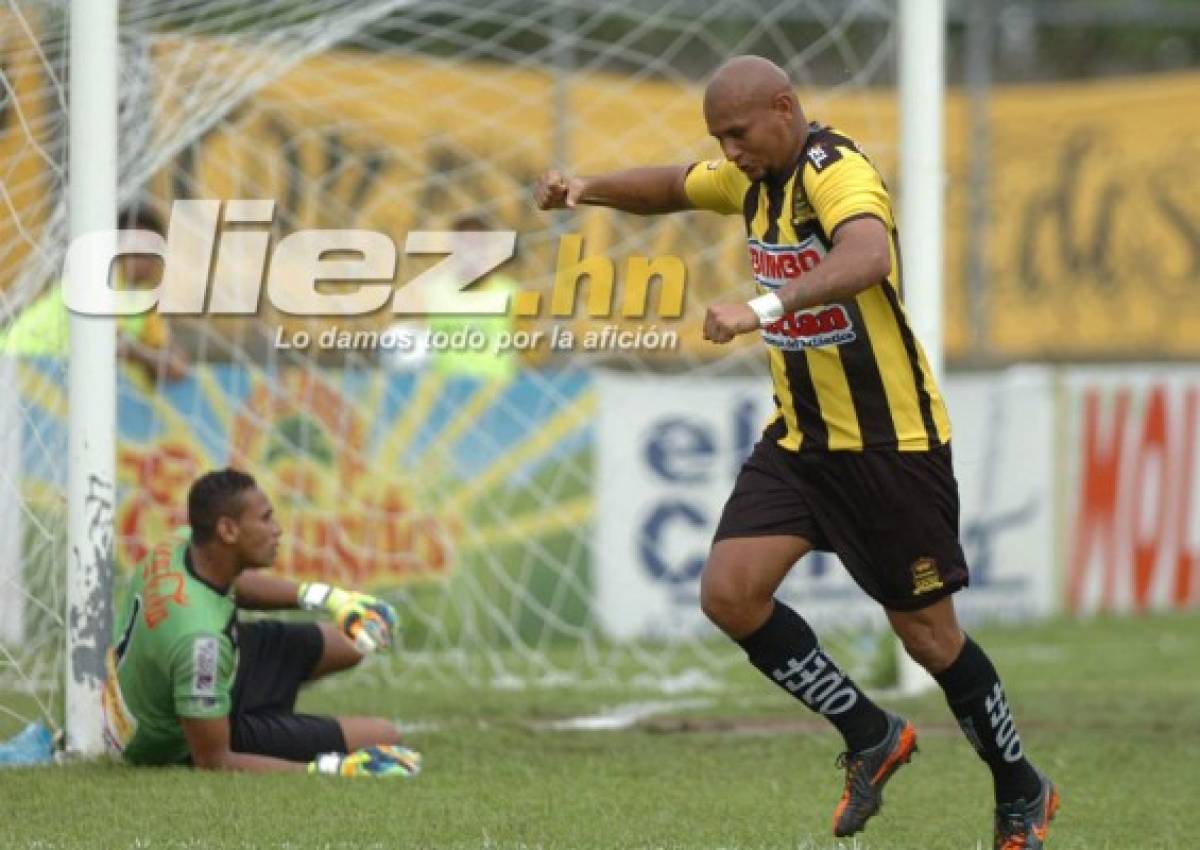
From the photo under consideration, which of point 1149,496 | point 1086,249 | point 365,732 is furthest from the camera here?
point 1086,249

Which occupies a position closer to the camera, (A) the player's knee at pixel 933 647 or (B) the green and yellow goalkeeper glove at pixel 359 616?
(A) the player's knee at pixel 933 647

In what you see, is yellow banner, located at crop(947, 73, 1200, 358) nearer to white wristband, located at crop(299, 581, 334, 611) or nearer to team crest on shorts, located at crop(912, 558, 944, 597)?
white wristband, located at crop(299, 581, 334, 611)

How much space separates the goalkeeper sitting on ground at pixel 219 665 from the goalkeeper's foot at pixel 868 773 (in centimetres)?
187

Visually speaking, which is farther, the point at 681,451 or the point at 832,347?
the point at 681,451

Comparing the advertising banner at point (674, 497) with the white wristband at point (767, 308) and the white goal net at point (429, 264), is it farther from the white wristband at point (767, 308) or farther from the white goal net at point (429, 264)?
the white wristband at point (767, 308)

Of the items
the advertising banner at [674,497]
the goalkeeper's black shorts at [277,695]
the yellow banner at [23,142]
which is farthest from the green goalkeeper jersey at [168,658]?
the advertising banner at [674,497]

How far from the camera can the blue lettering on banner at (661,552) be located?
1272 centimetres

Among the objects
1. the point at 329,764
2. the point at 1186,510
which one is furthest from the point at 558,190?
the point at 1186,510

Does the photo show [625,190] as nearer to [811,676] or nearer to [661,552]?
[811,676]

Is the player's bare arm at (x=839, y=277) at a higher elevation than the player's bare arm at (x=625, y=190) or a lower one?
lower

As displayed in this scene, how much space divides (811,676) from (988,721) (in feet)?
1.60

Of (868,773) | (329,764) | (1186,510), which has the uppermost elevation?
(1186,510)

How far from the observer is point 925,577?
6.11 meters

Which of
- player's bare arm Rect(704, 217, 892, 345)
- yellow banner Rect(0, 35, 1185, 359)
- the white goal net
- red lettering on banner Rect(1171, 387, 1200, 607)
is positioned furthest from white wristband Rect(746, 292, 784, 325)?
red lettering on banner Rect(1171, 387, 1200, 607)
